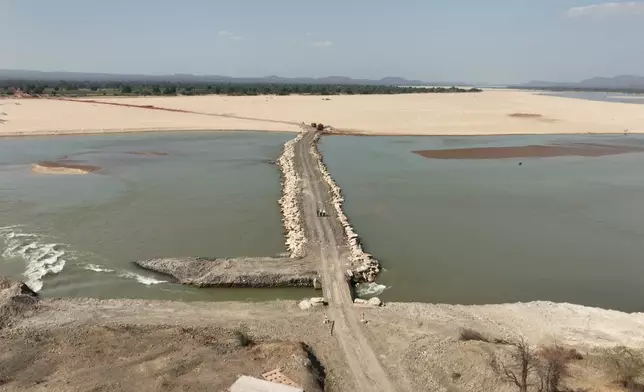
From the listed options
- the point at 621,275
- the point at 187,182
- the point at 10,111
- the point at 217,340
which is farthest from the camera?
the point at 10,111

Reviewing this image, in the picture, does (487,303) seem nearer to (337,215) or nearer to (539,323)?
(539,323)

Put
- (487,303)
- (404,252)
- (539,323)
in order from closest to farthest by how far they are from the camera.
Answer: (539,323)
(487,303)
(404,252)

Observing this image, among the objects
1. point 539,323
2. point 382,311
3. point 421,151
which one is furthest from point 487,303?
point 421,151

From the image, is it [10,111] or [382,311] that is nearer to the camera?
[382,311]

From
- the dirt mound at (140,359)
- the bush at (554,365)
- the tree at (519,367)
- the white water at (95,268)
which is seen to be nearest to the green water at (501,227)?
the bush at (554,365)

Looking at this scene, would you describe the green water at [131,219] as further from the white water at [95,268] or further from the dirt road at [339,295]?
the dirt road at [339,295]

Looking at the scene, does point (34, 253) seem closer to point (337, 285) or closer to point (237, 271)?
point (237, 271)

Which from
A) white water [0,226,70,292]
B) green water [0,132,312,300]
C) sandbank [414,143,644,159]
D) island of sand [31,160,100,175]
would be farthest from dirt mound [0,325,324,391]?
sandbank [414,143,644,159]
